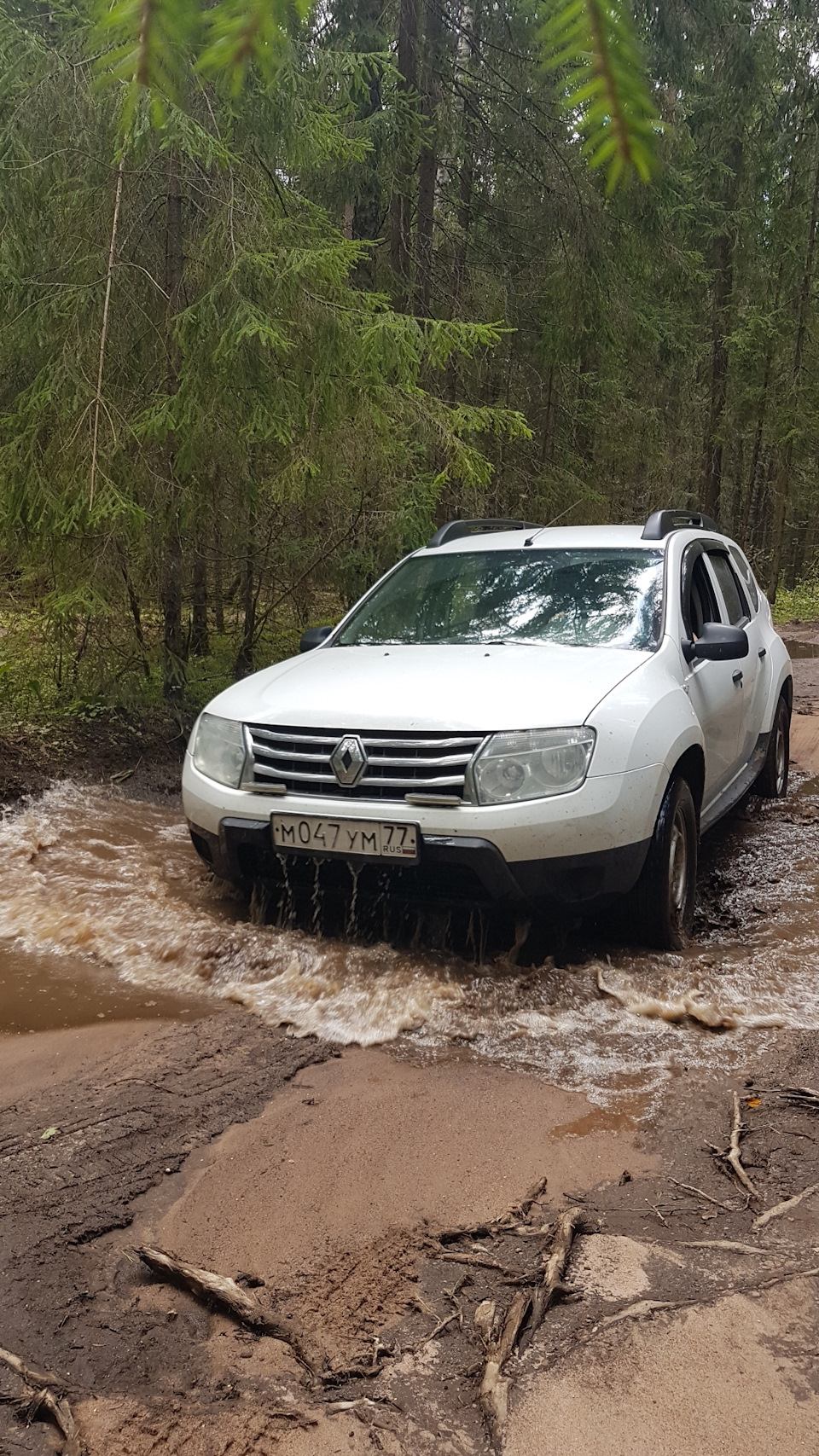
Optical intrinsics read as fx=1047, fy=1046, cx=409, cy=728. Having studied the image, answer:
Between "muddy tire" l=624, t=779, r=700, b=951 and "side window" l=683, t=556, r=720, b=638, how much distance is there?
1022 mm

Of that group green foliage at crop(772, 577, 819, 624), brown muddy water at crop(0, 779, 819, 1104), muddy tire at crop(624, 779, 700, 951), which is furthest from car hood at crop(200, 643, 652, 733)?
green foliage at crop(772, 577, 819, 624)

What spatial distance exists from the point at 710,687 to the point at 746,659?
995 millimetres

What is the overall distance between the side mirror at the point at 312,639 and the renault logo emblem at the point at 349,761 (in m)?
1.47

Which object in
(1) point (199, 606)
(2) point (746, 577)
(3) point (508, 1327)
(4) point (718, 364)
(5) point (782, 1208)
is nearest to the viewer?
(3) point (508, 1327)

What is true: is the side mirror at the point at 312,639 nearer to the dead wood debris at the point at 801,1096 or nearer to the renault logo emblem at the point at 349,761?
the renault logo emblem at the point at 349,761

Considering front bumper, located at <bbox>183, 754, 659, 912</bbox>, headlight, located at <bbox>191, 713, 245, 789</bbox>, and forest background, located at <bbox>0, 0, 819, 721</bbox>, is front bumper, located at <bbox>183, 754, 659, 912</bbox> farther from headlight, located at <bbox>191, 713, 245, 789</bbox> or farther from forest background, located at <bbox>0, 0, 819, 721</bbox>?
forest background, located at <bbox>0, 0, 819, 721</bbox>

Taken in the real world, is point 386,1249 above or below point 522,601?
below

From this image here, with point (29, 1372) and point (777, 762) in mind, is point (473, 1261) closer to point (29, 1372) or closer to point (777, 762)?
point (29, 1372)

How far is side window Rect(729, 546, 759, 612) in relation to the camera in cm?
661

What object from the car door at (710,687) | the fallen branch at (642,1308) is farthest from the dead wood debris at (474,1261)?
the car door at (710,687)

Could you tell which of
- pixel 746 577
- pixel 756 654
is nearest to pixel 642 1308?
pixel 756 654

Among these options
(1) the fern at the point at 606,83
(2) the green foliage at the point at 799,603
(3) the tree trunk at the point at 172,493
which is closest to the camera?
(1) the fern at the point at 606,83

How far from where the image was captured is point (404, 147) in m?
11.3

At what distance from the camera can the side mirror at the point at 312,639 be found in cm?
553
